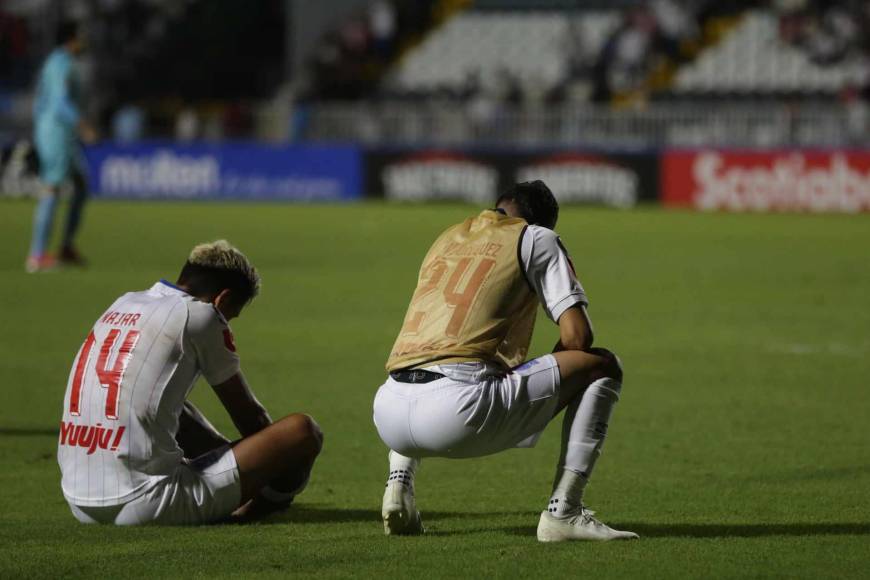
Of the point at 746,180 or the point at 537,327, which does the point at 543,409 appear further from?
the point at 746,180

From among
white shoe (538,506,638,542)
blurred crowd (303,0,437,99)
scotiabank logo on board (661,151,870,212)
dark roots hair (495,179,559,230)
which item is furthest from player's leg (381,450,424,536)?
blurred crowd (303,0,437,99)

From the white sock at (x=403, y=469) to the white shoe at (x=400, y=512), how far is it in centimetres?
2

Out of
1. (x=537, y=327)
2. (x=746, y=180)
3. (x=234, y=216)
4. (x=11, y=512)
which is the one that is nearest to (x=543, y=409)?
(x=11, y=512)

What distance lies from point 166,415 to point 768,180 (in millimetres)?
25068

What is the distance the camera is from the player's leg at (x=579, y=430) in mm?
5848

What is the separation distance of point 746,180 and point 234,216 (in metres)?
9.35

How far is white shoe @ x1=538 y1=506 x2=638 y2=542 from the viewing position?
5.88 metres

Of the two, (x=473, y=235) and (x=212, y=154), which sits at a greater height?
(x=473, y=235)

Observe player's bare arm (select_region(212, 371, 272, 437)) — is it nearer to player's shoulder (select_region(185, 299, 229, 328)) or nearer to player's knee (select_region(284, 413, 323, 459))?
player's knee (select_region(284, 413, 323, 459))

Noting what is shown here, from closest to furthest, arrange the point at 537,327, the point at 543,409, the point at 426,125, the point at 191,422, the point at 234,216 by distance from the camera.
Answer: the point at 543,409, the point at 191,422, the point at 537,327, the point at 234,216, the point at 426,125

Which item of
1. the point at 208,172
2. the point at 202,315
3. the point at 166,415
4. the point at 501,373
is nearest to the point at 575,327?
the point at 501,373

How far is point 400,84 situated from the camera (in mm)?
39156

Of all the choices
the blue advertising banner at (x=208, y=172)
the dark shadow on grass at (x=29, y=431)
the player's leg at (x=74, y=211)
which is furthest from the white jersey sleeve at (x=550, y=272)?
the blue advertising banner at (x=208, y=172)

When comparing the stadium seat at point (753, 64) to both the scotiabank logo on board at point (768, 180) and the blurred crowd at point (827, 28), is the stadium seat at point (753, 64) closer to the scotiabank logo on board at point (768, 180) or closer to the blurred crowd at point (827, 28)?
the blurred crowd at point (827, 28)
